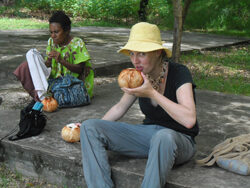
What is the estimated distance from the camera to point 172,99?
3.05 meters

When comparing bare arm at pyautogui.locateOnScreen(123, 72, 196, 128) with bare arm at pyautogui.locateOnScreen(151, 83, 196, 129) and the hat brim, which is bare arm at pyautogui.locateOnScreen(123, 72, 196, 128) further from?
the hat brim

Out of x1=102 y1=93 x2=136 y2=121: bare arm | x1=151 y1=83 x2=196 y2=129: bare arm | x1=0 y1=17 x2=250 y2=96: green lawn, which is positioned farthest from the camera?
x1=0 y1=17 x2=250 y2=96: green lawn

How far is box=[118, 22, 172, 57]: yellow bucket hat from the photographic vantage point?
2.88 metres

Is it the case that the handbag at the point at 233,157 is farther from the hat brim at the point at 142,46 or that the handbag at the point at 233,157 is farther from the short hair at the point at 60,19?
the short hair at the point at 60,19

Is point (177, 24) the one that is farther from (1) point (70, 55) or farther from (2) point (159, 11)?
(2) point (159, 11)

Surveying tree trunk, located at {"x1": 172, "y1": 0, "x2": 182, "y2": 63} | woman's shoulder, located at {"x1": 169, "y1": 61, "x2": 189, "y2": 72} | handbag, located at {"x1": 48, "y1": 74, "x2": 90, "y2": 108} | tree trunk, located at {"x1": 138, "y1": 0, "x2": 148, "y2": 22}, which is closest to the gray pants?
woman's shoulder, located at {"x1": 169, "y1": 61, "x2": 189, "y2": 72}

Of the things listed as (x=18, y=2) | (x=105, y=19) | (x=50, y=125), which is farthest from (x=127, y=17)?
(x=50, y=125)

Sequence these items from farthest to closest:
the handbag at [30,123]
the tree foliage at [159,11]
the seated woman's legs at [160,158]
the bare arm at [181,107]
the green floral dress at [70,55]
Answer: the tree foliage at [159,11] → the green floral dress at [70,55] → the handbag at [30,123] → the bare arm at [181,107] → the seated woman's legs at [160,158]

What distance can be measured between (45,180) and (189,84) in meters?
1.59

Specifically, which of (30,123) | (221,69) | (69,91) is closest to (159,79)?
(30,123)

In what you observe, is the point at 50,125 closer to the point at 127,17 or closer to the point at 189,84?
the point at 189,84

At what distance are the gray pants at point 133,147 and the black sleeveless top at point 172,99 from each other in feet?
0.22

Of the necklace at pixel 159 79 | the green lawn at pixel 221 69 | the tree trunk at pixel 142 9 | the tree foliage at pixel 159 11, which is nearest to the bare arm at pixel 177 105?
the necklace at pixel 159 79

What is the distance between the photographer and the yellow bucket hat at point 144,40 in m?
2.88
